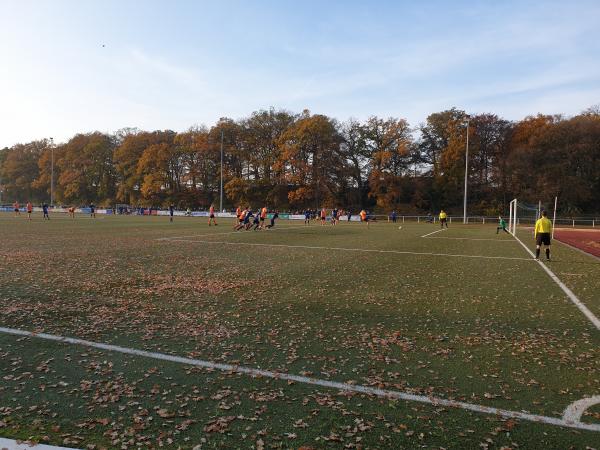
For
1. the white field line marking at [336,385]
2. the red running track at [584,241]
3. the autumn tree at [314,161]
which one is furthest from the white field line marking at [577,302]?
the autumn tree at [314,161]

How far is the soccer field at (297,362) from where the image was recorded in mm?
3574

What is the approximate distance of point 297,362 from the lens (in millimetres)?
5105

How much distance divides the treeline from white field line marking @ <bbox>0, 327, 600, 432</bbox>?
58.2m

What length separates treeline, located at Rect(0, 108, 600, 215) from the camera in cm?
5588

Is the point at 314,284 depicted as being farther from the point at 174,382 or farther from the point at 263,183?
the point at 263,183

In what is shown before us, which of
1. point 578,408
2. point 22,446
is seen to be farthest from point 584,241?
point 22,446

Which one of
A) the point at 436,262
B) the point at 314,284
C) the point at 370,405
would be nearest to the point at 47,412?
the point at 370,405

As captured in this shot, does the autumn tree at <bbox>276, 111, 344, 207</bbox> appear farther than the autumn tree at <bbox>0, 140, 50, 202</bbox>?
No

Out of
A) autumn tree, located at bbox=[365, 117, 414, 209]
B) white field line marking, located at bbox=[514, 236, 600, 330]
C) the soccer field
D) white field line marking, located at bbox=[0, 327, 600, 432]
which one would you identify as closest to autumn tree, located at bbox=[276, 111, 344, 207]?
autumn tree, located at bbox=[365, 117, 414, 209]

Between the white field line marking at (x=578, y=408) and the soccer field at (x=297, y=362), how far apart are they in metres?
0.02

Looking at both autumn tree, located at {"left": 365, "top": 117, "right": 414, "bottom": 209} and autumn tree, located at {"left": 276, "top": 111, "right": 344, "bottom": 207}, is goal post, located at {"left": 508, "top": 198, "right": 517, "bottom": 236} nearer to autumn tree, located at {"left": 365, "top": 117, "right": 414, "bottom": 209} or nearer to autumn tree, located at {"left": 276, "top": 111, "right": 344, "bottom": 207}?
autumn tree, located at {"left": 365, "top": 117, "right": 414, "bottom": 209}

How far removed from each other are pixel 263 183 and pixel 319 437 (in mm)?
70803

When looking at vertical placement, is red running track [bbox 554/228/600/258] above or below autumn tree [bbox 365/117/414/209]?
below

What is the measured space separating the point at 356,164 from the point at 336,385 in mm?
70268
